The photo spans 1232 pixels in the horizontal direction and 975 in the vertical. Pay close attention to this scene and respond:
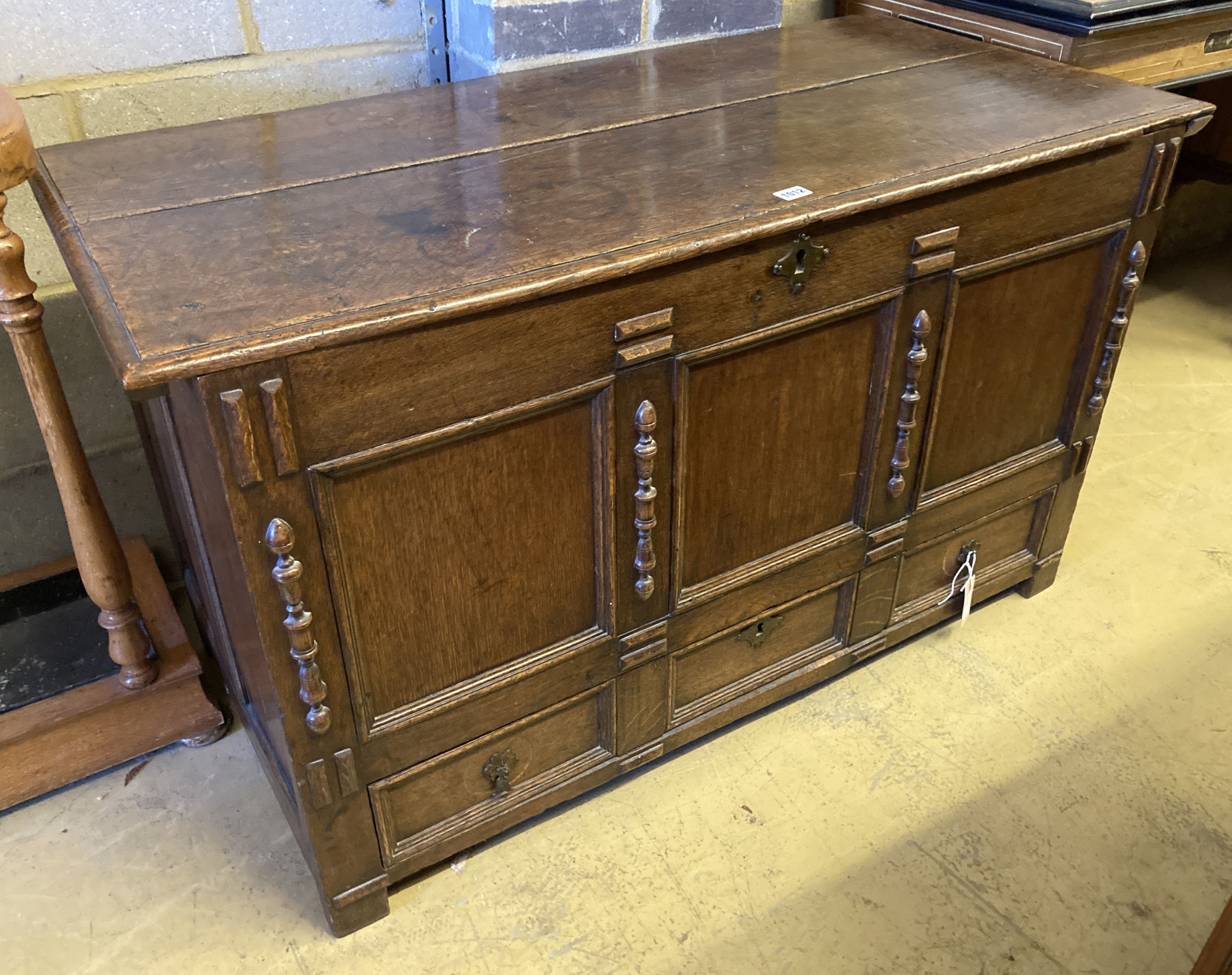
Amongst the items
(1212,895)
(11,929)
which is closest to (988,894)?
(1212,895)

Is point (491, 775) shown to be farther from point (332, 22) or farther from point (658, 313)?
point (332, 22)

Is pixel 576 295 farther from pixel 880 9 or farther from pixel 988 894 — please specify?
pixel 880 9

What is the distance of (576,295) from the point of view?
3.80 ft

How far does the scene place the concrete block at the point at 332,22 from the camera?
1.68 metres

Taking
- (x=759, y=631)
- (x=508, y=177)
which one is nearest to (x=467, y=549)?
(x=508, y=177)

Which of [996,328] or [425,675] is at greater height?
[996,328]

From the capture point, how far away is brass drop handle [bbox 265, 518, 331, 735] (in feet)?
3.62

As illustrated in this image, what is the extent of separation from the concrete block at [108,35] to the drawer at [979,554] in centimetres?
140

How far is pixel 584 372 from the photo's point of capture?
1216 mm

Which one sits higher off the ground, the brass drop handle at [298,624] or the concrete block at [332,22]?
the concrete block at [332,22]

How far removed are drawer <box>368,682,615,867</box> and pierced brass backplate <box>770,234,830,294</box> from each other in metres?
0.62

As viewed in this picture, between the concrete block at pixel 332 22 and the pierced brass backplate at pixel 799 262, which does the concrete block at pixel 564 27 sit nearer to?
the concrete block at pixel 332 22

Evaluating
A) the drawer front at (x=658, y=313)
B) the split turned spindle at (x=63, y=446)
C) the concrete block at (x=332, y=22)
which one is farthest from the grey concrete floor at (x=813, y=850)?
the concrete block at (x=332, y=22)

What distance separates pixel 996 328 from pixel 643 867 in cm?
97
